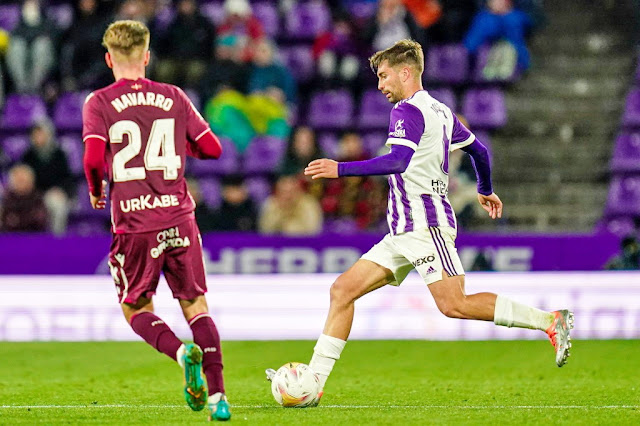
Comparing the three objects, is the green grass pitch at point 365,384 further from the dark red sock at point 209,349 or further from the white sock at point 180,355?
the white sock at point 180,355

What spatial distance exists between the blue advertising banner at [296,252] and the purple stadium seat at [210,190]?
7.31 feet

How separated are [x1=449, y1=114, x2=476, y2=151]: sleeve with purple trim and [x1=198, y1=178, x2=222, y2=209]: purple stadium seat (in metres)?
8.04

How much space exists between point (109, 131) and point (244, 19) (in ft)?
32.0

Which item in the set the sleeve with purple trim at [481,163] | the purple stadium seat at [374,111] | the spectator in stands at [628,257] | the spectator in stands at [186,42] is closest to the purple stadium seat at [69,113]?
the spectator in stands at [186,42]

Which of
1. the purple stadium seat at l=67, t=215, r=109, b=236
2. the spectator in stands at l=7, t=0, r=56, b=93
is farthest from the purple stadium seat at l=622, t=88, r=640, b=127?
the spectator in stands at l=7, t=0, r=56, b=93

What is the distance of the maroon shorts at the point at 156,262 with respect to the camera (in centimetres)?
597

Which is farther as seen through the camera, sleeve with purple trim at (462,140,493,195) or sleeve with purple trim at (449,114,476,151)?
sleeve with purple trim at (462,140,493,195)

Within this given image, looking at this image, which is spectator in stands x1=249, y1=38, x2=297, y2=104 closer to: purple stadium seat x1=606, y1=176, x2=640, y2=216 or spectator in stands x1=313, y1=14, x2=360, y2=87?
spectator in stands x1=313, y1=14, x2=360, y2=87

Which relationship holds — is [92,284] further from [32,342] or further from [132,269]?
[132,269]

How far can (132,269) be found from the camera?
599 centimetres

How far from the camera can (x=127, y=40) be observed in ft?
Result: 19.4

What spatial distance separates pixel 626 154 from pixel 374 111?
3.13m

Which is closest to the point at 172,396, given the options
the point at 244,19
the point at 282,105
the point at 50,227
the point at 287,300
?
the point at 287,300

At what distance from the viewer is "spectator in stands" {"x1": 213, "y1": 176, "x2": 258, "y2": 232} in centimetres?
1335
